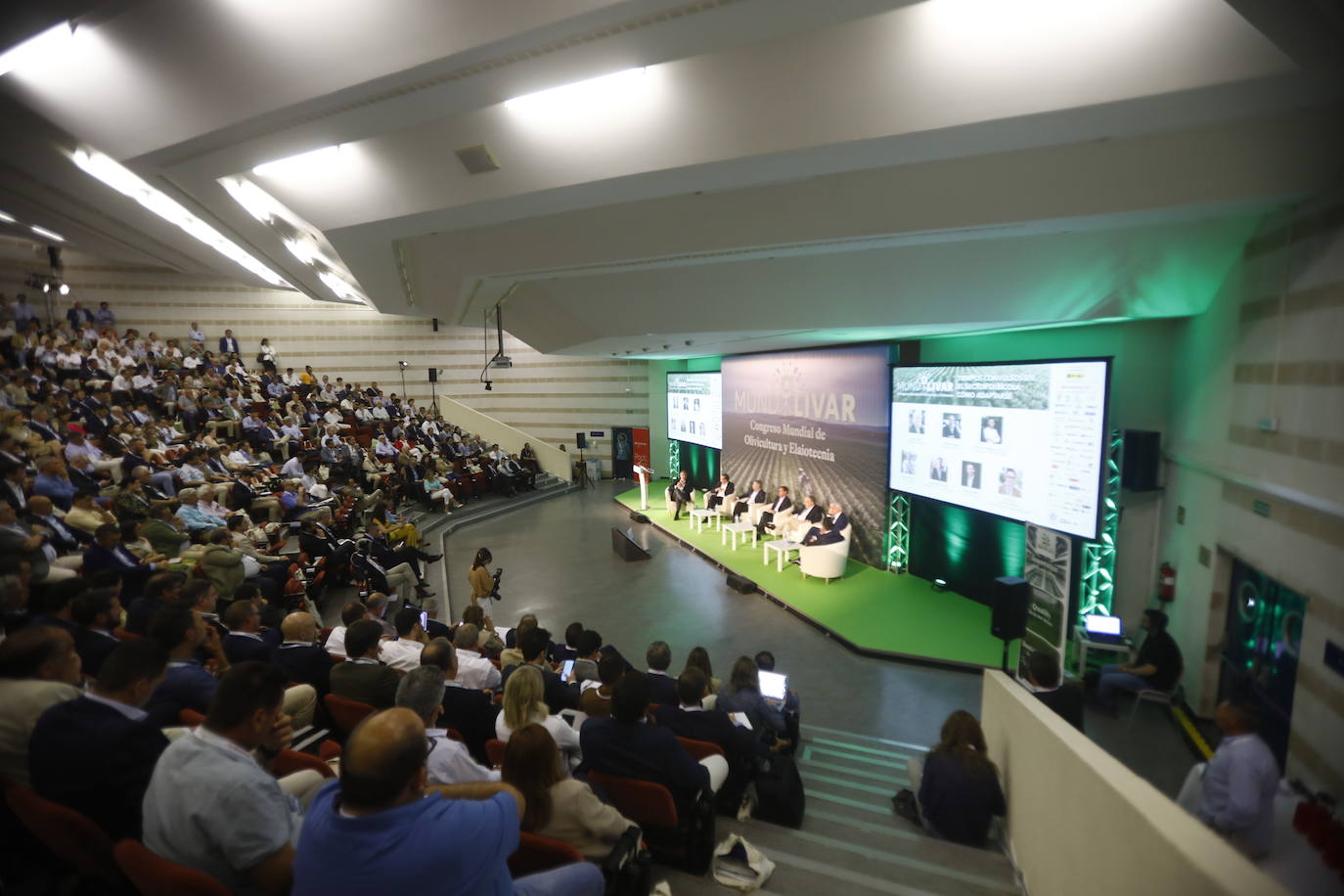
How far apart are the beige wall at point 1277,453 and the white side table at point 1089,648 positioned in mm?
452

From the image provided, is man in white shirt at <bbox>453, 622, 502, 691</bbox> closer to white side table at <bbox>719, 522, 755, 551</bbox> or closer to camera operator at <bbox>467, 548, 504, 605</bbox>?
camera operator at <bbox>467, 548, 504, 605</bbox>

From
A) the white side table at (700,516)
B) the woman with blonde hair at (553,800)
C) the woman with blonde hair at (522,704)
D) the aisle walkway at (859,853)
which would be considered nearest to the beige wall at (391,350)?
the white side table at (700,516)

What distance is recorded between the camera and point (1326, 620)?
3.06 meters

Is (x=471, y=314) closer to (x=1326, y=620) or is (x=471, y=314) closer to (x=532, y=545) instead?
(x=532, y=545)

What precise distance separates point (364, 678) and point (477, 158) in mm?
3011

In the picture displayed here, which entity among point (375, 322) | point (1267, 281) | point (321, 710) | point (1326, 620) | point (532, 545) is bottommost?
point (532, 545)

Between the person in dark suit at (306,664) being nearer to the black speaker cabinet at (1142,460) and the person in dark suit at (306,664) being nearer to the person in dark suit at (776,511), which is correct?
the black speaker cabinet at (1142,460)

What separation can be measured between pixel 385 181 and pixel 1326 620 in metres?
6.11

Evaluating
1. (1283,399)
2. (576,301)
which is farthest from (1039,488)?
(576,301)

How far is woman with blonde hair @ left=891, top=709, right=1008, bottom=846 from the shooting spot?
3086mm

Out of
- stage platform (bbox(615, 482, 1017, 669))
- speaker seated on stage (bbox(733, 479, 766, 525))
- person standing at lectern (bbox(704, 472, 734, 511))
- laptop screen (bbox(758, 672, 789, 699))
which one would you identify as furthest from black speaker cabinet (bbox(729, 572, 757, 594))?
laptop screen (bbox(758, 672, 789, 699))

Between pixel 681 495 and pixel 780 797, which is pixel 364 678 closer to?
pixel 780 797

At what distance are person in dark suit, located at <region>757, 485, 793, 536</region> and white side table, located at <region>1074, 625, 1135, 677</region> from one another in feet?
16.5

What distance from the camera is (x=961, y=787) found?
10.2 feet
